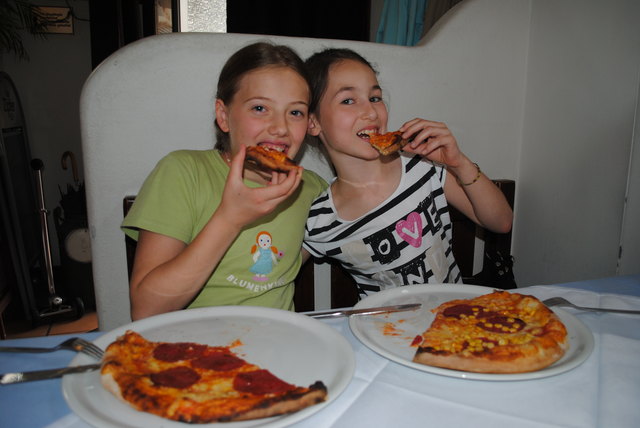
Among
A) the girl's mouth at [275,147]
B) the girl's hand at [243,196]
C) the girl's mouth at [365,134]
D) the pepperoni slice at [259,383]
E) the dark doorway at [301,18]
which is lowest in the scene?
the pepperoni slice at [259,383]

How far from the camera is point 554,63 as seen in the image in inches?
84.4

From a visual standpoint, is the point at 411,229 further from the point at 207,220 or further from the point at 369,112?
the point at 207,220

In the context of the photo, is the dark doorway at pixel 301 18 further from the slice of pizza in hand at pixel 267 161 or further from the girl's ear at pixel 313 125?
the slice of pizza in hand at pixel 267 161

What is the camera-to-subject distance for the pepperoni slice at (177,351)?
0.80m

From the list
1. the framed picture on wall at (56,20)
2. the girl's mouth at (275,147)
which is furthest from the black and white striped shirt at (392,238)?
the framed picture on wall at (56,20)

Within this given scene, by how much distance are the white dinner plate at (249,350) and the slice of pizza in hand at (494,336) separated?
180 mm

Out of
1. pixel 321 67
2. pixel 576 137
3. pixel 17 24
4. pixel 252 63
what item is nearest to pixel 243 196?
pixel 252 63

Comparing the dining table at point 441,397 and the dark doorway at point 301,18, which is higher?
the dark doorway at point 301,18

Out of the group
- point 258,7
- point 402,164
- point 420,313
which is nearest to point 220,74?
point 402,164

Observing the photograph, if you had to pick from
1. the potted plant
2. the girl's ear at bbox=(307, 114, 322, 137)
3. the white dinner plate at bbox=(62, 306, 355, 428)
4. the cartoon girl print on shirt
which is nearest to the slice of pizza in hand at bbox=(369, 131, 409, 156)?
the girl's ear at bbox=(307, 114, 322, 137)

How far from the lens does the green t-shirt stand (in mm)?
1342

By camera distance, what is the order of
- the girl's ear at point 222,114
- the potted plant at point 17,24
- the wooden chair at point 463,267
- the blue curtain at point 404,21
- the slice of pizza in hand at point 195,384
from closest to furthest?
the slice of pizza in hand at point 195,384
the girl's ear at point 222,114
the wooden chair at point 463,267
the blue curtain at point 404,21
the potted plant at point 17,24

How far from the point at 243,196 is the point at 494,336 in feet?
2.23

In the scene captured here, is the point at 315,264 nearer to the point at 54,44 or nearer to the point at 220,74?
the point at 220,74
